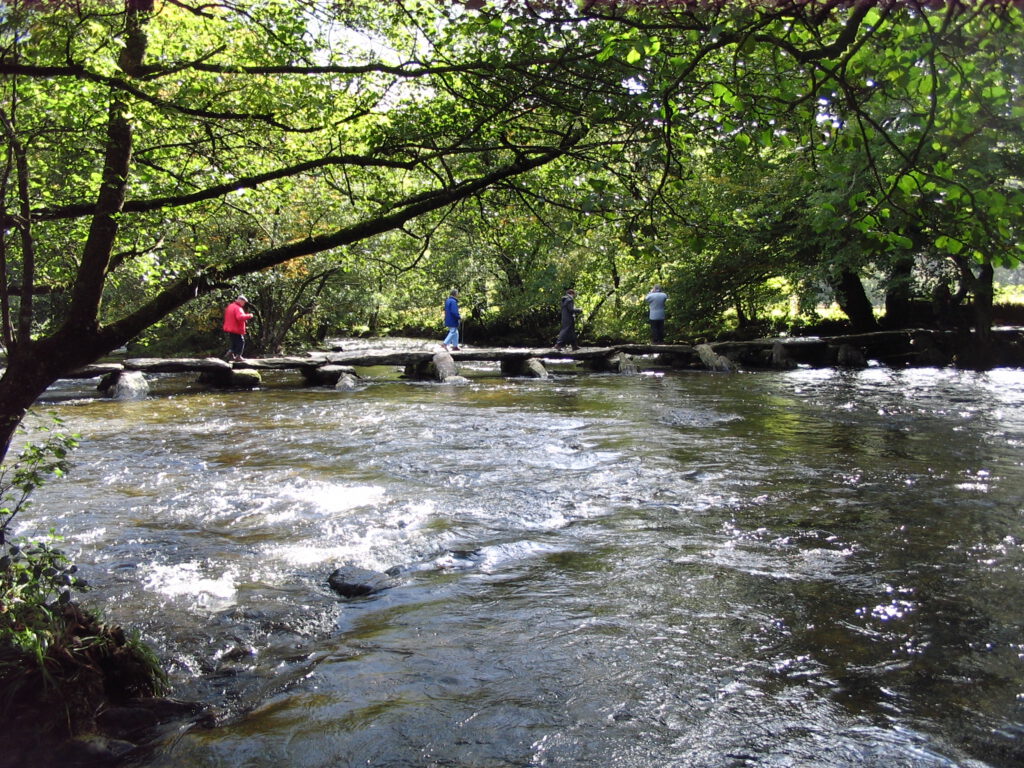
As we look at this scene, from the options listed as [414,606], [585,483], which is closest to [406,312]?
[585,483]

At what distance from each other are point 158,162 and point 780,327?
26.1 metres

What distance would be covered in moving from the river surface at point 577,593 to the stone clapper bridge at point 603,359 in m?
8.48

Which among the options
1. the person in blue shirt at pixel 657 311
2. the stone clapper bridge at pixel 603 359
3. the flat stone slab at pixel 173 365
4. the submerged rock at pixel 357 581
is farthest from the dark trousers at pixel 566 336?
the submerged rock at pixel 357 581

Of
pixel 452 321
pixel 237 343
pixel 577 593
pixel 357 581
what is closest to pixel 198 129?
pixel 357 581

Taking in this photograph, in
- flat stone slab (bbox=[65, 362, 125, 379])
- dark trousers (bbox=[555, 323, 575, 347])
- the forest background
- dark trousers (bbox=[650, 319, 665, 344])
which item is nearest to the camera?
the forest background

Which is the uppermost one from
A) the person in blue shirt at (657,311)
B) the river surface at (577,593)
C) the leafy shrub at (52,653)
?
the person in blue shirt at (657,311)

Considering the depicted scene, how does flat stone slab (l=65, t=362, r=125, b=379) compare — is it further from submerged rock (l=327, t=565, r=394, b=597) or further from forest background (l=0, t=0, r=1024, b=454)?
submerged rock (l=327, t=565, r=394, b=597)

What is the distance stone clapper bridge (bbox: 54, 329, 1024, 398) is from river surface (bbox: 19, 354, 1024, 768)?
8.48m

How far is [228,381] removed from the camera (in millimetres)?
19375

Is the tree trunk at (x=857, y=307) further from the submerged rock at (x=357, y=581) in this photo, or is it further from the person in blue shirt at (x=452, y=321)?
the submerged rock at (x=357, y=581)

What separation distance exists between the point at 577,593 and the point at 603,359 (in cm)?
1880

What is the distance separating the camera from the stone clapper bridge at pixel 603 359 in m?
19.5

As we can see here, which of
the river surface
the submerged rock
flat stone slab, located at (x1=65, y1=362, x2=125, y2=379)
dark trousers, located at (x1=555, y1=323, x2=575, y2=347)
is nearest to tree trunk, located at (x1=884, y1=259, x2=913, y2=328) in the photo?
dark trousers, located at (x1=555, y1=323, x2=575, y2=347)

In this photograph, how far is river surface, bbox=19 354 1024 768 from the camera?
3.39m
